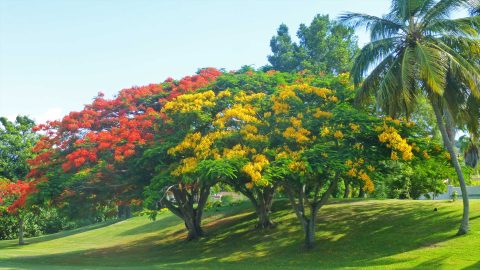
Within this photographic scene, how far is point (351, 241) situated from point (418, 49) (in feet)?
30.3

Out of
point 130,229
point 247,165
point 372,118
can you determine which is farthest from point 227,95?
point 130,229

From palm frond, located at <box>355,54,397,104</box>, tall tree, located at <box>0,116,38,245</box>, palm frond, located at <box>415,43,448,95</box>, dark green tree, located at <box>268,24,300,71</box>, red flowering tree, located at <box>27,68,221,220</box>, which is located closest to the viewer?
palm frond, located at <box>415,43,448,95</box>

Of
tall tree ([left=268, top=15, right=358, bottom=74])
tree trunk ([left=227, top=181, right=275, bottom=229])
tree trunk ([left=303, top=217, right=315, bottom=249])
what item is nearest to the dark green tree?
tall tree ([left=268, top=15, right=358, bottom=74])

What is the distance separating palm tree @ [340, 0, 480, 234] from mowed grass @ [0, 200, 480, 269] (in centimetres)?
244

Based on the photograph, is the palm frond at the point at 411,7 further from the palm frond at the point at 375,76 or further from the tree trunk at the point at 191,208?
the tree trunk at the point at 191,208

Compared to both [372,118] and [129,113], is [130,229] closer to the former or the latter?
[129,113]

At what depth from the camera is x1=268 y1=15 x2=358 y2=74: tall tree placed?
169 feet

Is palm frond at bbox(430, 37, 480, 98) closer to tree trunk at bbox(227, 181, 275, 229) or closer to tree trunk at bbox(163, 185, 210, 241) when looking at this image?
tree trunk at bbox(227, 181, 275, 229)

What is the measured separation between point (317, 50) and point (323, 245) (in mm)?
35789

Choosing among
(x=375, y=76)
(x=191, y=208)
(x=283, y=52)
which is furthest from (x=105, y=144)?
(x=283, y=52)

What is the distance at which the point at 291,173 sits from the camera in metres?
18.5

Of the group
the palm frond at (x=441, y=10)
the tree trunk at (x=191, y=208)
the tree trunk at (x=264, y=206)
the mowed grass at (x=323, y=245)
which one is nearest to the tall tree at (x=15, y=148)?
the mowed grass at (x=323, y=245)

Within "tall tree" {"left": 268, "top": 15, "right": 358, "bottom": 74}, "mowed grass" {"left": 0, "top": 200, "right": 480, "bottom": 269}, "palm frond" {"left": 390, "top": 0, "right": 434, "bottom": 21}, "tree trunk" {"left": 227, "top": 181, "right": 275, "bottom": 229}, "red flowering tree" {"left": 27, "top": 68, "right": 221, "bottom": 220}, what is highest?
"tall tree" {"left": 268, "top": 15, "right": 358, "bottom": 74}

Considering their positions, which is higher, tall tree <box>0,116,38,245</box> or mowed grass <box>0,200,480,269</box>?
tall tree <box>0,116,38,245</box>
